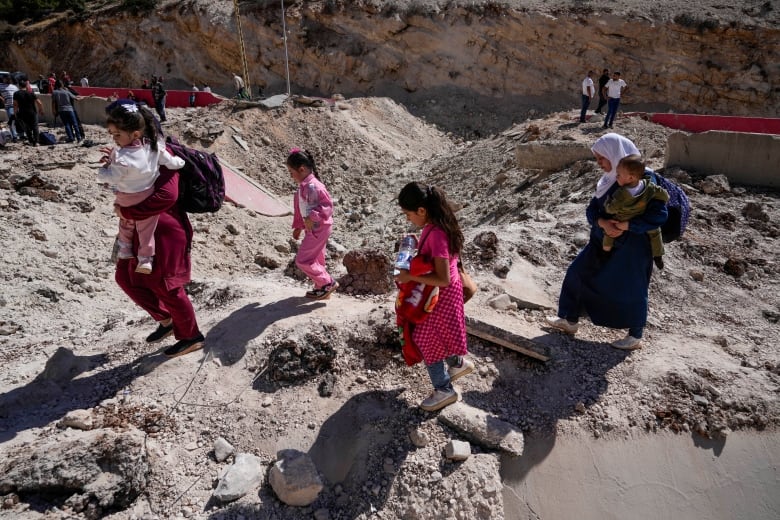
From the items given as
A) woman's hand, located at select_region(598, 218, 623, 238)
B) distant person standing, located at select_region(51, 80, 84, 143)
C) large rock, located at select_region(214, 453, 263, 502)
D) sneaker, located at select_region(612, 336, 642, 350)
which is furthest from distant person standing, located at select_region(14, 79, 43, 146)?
sneaker, located at select_region(612, 336, 642, 350)

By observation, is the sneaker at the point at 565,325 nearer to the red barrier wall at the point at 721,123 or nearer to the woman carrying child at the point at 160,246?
the woman carrying child at the point at 160,246

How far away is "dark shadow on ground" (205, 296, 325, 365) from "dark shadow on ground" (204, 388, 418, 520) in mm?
852

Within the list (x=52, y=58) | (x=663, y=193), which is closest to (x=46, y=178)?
(x=663, y=193)

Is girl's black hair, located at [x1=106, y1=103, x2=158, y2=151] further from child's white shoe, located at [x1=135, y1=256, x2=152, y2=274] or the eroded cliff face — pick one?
the eroded cliff face

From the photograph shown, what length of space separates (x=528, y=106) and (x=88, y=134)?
1335cm

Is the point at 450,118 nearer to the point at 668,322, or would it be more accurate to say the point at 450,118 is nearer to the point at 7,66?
the point at 668,322

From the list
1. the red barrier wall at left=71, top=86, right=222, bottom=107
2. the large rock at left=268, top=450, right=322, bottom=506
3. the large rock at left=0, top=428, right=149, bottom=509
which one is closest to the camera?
the large rock at left=0, top=428, right=149, bottom=509

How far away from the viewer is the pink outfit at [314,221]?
151 inches

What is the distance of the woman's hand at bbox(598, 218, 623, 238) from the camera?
10.2 feet

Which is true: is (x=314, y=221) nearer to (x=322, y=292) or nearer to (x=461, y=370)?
(x=322, y=292)

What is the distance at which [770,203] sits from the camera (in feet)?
19.4

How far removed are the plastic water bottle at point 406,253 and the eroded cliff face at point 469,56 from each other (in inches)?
594

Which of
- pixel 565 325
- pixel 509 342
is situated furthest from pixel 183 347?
pixel 565 325

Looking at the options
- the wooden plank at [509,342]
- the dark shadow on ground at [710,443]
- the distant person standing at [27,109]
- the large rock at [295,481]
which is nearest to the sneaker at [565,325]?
the wooden plank at [509,342]
